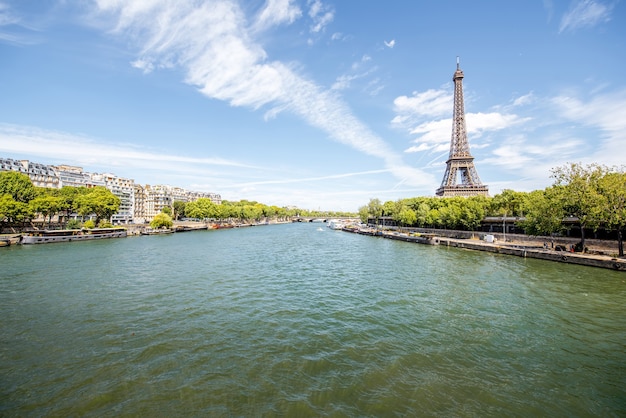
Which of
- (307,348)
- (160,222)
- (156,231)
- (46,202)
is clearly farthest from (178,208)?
(307,348)

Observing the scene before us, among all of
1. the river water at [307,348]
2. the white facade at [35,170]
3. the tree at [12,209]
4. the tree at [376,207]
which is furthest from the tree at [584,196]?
the white facade at [35,170]

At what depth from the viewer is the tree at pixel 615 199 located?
33062mm

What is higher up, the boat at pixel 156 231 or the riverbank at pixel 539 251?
the riverbank at pixel 539 251

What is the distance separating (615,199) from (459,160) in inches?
2573

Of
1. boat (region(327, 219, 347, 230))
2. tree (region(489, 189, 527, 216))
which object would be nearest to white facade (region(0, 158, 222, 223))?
boat (region(327, 219, 347, 230))

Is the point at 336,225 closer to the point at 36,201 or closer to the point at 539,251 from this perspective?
the point at 539,251

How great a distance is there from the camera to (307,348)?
12.4 metres

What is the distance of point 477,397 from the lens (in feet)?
30.2

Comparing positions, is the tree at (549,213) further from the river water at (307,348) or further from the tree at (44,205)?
the tree at (44,205)

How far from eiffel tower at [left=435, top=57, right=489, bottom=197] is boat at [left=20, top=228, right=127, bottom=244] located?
94860 mm

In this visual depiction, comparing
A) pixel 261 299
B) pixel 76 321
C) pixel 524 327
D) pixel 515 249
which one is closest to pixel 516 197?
pixel 515 249

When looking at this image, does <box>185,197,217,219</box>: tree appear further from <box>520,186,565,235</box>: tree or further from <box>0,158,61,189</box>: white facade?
<box>520,186,565,235</box>: tree

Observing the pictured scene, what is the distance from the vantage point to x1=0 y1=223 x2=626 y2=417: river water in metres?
8.88

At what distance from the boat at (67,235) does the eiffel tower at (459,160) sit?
3735 inches
